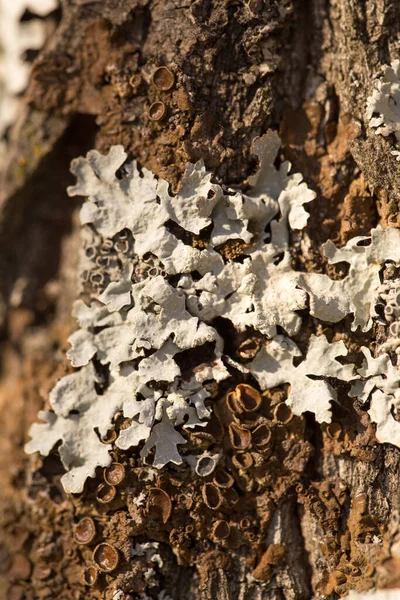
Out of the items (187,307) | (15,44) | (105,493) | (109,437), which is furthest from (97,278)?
(15,44)

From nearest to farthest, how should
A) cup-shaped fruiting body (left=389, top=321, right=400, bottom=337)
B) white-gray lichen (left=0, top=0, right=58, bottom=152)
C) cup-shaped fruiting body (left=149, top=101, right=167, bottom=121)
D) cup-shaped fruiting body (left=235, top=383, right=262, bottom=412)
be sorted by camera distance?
cup-shaped fruiting body (left=389, top=321, right=400, bottom=337) → cup-shaped fruiting body (left=235, top=383, right=262, bottom=412) → cup-shaped fruiting body (left=149, top=101, right=167, bottom=121) → white-gray lichen (left=0, top=0, right=58, bottom=152)

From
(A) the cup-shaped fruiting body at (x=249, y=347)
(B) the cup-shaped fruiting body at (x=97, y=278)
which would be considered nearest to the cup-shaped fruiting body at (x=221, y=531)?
(A) the cup-shaped fruiting body at (x=249, y=347)

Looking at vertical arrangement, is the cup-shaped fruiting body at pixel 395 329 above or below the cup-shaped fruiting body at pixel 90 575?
above

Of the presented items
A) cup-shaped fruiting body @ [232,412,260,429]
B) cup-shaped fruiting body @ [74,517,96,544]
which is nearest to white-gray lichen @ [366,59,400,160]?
cup-shaped fruiting body @ [232,412,260,429]

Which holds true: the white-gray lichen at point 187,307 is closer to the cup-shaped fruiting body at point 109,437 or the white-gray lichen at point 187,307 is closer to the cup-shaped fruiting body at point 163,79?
the cup-shaped fruiting body at point 109,437

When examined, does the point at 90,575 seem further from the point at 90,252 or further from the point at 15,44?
the point at 15,44

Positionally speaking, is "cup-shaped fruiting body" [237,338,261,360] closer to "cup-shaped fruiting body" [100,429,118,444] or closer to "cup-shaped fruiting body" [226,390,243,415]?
"cup-shaped fruiting body" [226,390,243,415]
